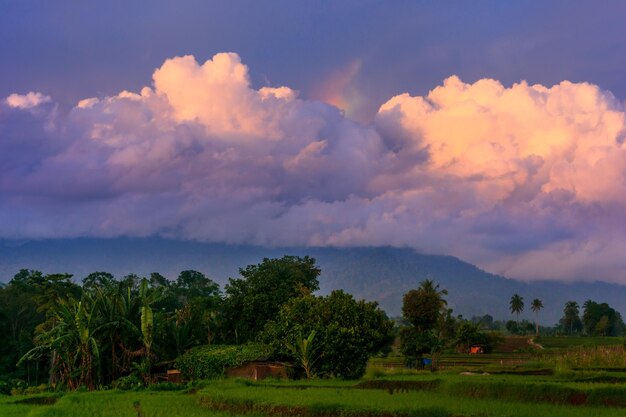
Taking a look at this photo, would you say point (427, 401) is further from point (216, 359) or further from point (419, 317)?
point (419, 317)

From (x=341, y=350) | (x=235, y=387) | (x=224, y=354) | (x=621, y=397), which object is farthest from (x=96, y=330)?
(x=621, y=397)

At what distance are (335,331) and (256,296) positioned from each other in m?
9.76

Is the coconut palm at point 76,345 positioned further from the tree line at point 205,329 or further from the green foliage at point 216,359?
Answer: the green foliage at point 216,359

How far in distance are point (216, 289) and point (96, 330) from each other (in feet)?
226

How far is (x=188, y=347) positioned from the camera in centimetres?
4112

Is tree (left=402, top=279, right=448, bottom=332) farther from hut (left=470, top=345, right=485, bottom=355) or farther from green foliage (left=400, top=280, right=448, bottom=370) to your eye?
hut (left=470, top=345, right=485, bottom=355)

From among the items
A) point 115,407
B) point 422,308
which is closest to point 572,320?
point 422,308

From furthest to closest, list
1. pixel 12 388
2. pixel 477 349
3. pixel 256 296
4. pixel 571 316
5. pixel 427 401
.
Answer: pixel 571 316 → pixel 477 349 → pixel 256 296 → pixel 12 388 → pixel 427 401

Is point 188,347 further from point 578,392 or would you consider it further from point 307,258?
point 578,392

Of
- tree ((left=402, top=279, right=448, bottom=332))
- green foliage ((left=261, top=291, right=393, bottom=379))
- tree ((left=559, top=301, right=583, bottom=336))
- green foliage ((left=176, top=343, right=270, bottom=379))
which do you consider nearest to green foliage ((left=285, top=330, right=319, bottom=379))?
green foliage ((left=261, top=291, right=393, bottom=379))

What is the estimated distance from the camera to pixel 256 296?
141ft

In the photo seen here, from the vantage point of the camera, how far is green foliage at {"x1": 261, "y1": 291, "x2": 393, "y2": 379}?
3453 centimetres

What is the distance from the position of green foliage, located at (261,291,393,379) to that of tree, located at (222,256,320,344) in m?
4.96

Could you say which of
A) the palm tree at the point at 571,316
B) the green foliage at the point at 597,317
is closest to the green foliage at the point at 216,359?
the green foliage at the point at 597,317
